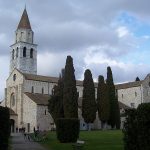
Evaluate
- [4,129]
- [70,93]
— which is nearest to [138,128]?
[4,129]

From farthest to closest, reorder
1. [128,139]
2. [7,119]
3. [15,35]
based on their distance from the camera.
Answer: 1. [15,35]
2. [7,119]
3. [128,139]

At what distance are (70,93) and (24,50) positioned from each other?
35.2 metres

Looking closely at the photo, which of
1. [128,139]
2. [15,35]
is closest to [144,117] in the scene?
[128,139]

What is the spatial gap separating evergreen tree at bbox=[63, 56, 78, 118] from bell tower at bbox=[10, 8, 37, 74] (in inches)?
1248

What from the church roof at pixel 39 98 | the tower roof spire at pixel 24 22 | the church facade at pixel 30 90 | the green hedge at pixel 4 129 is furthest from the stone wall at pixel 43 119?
the green hedge at pixel 4 129

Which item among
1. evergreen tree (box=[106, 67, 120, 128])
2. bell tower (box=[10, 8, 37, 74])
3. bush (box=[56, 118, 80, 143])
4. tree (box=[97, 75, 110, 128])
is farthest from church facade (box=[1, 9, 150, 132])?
bush (box=[56, 118, 80, 143])

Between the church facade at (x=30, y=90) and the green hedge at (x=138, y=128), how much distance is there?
55.2 meters

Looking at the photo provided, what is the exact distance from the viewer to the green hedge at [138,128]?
17016 millimetres

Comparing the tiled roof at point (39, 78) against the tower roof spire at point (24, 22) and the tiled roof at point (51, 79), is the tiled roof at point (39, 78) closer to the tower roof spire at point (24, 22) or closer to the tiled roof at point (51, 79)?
the tiled roof at point (51, 79)

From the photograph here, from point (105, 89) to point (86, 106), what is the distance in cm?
484

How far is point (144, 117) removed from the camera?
17.0 meters

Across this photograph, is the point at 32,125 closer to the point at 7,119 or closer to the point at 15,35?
the point at 15,35

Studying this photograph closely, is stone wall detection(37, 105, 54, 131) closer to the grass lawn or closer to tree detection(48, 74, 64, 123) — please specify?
tree detection(48, 74, 64, 123)

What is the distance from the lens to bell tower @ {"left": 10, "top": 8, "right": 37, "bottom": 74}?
90938 millimetres
